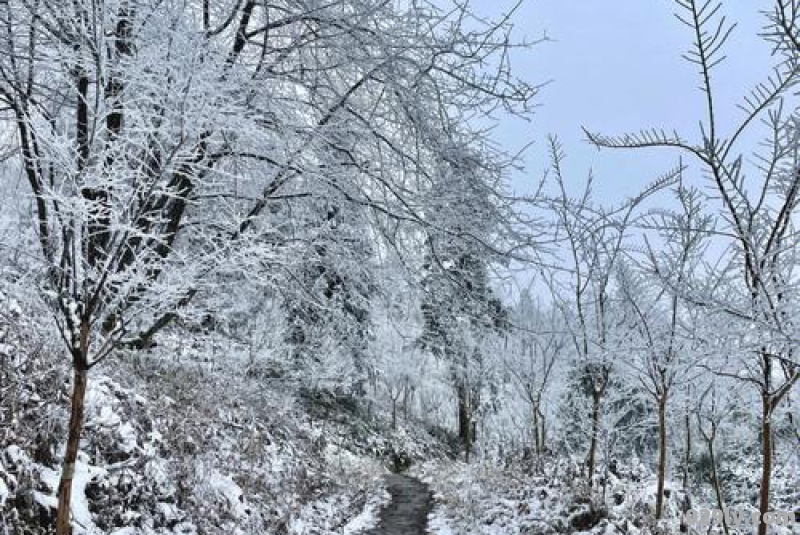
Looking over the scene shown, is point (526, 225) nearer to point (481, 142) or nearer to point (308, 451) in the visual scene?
point (481, 142)

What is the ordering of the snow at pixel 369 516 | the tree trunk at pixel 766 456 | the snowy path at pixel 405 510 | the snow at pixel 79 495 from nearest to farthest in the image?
the tree trunk at pixel 766 456 < the snow at pixel 79 495 < the snow at pixel 369 516 < the snowy path at pixel 405 510

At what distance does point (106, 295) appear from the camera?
2775 millimetres

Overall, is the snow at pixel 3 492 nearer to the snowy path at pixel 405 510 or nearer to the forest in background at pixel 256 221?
the forest in background at pixel 256 221

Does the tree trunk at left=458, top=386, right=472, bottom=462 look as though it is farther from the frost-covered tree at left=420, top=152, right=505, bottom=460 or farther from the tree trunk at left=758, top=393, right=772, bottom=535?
the tree trunk at left=758, top=393, right=772, bottom=535

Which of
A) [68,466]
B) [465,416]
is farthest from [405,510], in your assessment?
[465,416]

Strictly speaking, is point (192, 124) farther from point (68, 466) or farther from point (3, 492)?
point (3, 492)

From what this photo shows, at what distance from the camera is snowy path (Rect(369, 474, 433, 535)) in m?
10.5

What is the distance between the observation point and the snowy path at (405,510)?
10516 mm

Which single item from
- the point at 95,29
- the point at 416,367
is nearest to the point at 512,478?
the point at 95,29

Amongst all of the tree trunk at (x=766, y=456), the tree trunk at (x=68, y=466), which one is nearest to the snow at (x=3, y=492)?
the tree trunk at (x=68, y=466)

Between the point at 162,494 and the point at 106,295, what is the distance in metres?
3.39

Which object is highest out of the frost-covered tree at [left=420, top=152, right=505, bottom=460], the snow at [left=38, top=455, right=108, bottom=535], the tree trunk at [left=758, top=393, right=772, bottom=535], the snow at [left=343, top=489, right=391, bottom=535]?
the frost-covered tree at [left=420, top=152, right=505, bottom=460]

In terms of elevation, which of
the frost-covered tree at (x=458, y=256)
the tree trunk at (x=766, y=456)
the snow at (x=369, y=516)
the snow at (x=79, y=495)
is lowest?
the snow at (x=369, y=516)

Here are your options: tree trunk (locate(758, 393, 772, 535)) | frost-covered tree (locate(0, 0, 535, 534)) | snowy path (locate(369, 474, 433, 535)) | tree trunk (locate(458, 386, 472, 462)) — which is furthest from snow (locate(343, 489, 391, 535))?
tree trunk (locate(458, 386, 472, 462))
